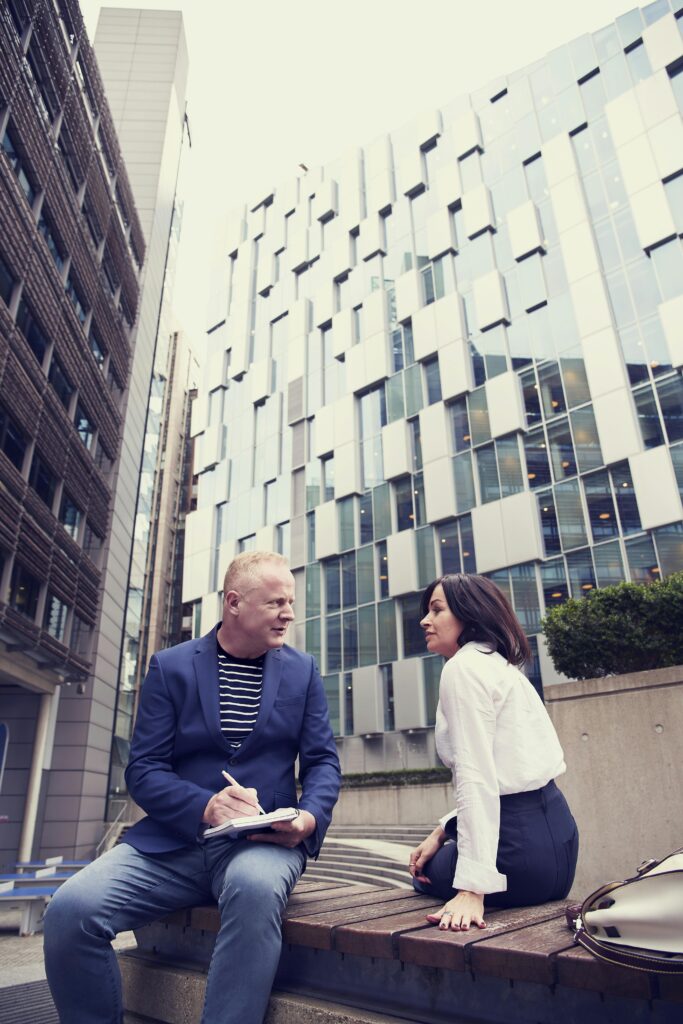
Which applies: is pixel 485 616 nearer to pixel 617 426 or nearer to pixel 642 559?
pixel 642 559

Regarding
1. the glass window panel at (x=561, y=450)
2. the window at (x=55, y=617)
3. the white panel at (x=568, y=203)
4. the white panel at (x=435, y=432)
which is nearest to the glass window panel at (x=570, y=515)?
the glass window panel at (x=561, y=450)

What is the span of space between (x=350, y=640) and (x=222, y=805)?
78.6 feet

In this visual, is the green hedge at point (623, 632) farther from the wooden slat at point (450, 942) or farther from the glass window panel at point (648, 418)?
the glass window panel at point (648, 418)

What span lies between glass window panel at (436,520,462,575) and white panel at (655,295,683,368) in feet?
29.2

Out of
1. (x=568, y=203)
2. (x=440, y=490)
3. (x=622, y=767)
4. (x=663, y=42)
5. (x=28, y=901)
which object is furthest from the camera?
(x=440, y=490)

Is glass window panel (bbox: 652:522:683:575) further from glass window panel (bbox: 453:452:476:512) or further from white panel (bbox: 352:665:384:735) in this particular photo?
white panel (bbox: 352:665:384:735)

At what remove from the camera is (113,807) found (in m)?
21.3

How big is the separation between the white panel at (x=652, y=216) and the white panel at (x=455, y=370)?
273 inches

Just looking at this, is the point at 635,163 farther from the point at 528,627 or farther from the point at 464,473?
the point at 528,627

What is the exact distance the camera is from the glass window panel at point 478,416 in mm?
24250

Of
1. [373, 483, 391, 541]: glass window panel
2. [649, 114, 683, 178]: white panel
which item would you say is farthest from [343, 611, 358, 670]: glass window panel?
[649, 114, 683, 178]: white panel

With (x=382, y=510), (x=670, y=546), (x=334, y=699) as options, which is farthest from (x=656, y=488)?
(x=334, y=699)

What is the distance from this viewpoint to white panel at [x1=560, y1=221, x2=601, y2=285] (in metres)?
22.9

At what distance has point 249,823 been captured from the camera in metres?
2.15
